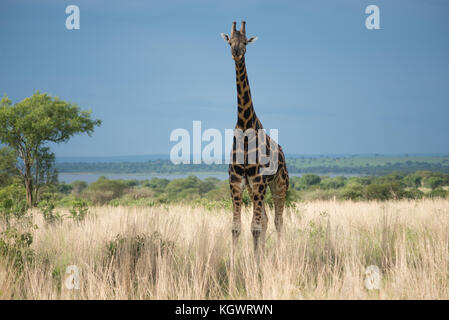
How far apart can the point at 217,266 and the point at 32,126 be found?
19904 millimetres

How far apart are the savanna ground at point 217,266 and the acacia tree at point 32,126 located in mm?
14826

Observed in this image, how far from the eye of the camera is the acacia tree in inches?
896

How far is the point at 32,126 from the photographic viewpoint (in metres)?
22.6

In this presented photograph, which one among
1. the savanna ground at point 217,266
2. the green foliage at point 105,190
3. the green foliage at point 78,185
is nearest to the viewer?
the savanna ground at point 217,266

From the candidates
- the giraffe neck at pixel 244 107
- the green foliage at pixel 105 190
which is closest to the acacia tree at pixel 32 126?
the green foliage at pixel 105 190

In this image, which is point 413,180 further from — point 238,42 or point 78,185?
point 238,42

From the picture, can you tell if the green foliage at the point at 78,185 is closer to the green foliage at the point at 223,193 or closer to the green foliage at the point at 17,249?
the green foliage at the point at 223,193

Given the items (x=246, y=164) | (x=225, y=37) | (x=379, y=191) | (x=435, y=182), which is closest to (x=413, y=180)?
(x=435, y=182)

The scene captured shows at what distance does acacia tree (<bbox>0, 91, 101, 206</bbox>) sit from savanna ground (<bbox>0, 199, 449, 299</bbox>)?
14.8 metres

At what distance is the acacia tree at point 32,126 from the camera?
74.6 ft
